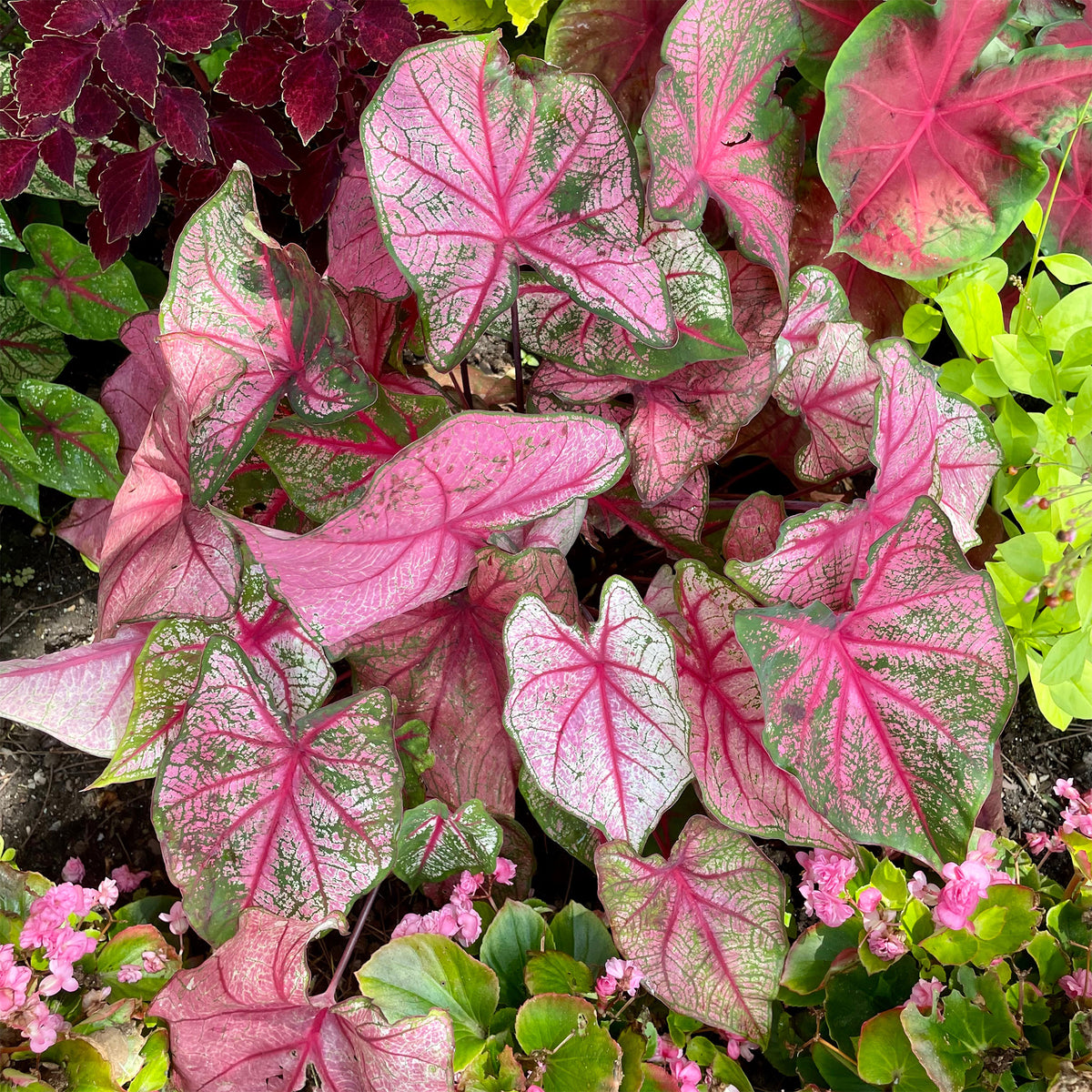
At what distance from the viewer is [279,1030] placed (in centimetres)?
97

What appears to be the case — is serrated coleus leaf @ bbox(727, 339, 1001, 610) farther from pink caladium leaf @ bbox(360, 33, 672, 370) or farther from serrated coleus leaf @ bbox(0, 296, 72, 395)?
serrated coleus leaf @ bbox(0, 296, 72, 395)

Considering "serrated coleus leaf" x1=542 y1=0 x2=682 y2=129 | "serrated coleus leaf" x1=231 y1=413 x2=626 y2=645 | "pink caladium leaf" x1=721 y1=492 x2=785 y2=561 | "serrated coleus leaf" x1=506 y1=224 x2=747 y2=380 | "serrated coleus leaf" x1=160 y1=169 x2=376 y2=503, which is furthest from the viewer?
"serrated coleus leaf" x1=542 y1=0 x2=682 y2=129

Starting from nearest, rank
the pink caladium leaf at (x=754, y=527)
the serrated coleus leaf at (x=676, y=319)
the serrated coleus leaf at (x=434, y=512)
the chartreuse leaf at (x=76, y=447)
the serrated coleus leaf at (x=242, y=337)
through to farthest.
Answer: the serrated coleus leaf at (x=434, y=512) < the serrated coleus leaf at (x=242, y=337) < the serrated coleus leaf at (x=676, y=319) < the pink caladium leaf at (x=754, y=527) < the chartreuse leaf at (x=76, y=447)

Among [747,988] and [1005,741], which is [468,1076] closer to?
[747,988]

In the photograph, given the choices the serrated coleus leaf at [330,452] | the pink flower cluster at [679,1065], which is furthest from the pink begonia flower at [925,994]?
the serrated coleus leaf at [330,452]

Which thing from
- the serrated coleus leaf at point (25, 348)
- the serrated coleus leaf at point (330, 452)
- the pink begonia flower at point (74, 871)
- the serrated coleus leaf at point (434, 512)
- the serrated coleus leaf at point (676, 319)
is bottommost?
the pink begonia flower at point (74, 871)

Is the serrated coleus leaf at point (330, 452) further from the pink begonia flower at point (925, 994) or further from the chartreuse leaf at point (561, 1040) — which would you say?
the pink begonia flower at point (925, 994)

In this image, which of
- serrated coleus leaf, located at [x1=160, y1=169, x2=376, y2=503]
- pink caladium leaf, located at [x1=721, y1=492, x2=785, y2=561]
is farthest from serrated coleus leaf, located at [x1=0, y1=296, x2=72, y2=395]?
pink caladium leaf, located at [x1=721, y1=492, x2=785, y2=561]

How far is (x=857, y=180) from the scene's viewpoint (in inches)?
47.7

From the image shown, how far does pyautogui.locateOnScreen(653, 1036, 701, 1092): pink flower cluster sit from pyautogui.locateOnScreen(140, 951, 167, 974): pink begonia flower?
573 millimetres

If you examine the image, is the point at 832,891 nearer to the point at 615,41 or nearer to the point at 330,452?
the point at 330,452

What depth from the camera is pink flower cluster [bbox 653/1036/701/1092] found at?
3.19 ft

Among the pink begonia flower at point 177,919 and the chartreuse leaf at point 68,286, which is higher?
the chartreuse leaf at point 68,286

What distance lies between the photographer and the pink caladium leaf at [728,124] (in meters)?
1.02
